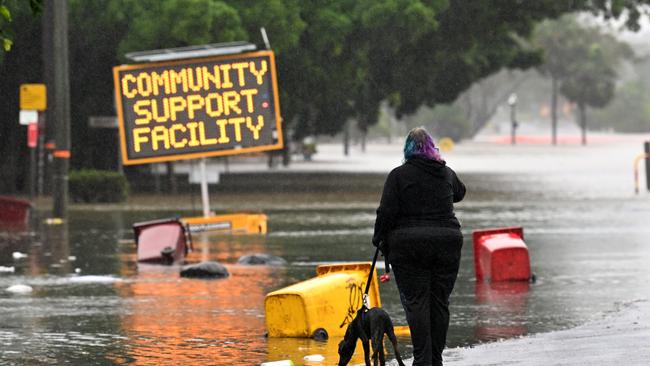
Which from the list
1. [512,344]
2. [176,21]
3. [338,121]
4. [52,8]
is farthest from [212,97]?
[338,121]

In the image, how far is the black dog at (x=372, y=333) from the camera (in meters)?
10.5

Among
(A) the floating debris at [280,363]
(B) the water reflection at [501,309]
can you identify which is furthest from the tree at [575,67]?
(A) the floating debris at [280,363]

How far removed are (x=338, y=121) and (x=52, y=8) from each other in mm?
27496

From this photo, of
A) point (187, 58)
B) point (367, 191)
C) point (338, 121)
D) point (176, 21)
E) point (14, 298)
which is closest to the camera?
point (14, 298)

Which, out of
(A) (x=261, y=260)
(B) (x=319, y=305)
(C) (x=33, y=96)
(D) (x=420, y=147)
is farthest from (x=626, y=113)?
(D) (x=420, y=147)

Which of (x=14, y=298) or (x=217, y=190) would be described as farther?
(x=217, y=190)

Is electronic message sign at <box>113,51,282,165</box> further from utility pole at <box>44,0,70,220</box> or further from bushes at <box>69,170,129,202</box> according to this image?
bushes at <box>69,170,129,202</box>

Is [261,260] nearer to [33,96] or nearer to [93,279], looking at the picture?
[93,279]

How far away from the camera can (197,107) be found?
27.9m

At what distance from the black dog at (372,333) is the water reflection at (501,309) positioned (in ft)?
9.03

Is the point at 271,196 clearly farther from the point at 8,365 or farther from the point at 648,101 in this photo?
the point at 648,101

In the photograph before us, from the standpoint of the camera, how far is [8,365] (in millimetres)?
11789

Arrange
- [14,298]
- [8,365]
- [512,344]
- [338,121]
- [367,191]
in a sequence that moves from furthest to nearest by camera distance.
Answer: [338,121] → [367,191] → [14,298] → [512,344] → [8,365]

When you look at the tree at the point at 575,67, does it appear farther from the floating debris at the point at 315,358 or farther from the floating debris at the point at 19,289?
the floating debris at the point at 315,358
